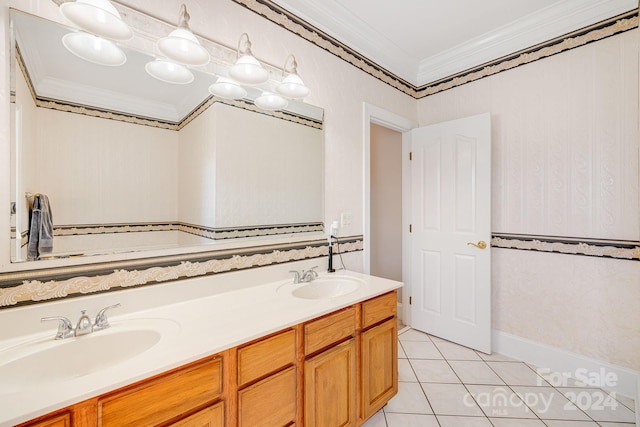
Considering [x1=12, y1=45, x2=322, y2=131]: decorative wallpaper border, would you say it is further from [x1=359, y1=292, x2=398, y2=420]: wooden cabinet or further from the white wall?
the white wall

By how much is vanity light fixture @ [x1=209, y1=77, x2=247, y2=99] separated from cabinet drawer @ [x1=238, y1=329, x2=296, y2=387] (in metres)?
1.27

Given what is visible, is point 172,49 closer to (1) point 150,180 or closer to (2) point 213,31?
(2) point 213,31

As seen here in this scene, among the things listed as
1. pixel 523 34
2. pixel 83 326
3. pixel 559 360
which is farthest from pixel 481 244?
pixel 83 326

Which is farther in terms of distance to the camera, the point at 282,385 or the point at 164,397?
the point at 282,385

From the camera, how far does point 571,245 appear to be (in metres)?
2.12

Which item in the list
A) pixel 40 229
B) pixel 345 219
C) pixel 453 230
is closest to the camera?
pixel 40 229

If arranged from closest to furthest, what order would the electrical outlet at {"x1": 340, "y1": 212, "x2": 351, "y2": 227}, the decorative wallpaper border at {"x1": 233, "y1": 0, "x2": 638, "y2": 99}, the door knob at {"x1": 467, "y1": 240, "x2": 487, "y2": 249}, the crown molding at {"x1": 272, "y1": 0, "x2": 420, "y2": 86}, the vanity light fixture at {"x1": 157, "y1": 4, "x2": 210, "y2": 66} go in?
the vanity light fixture at {"x1": 157, "y1": 4, "x2": 210, "y2": 66}, the decorative wallpaper border at {"x1": 233, "y1": 0, "x2": 638, "y2": 99}, the crown molding at {"x1": 272, "y1": 0, "x2": 420, "y2": 86}, the electrical outlet at {"x1": 340, "y1": 212, "x2": 351, "y2": 227}, the door knob at {"x1": 467, "y1": 240, "x2": 487, "y2": 249}

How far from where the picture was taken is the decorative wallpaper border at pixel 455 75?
1.82 meters

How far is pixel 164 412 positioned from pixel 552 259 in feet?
8.75

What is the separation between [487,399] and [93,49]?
289 centimetres

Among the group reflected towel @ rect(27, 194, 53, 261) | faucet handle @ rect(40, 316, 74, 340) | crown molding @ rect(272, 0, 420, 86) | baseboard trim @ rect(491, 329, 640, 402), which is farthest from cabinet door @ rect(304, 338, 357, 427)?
crown molding @ rect(272, 0, 420, 86)

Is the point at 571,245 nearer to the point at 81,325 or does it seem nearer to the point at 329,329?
the point at 329,329

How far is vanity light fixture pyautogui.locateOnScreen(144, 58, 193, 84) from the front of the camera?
132cm

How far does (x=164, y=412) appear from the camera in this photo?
87cm
